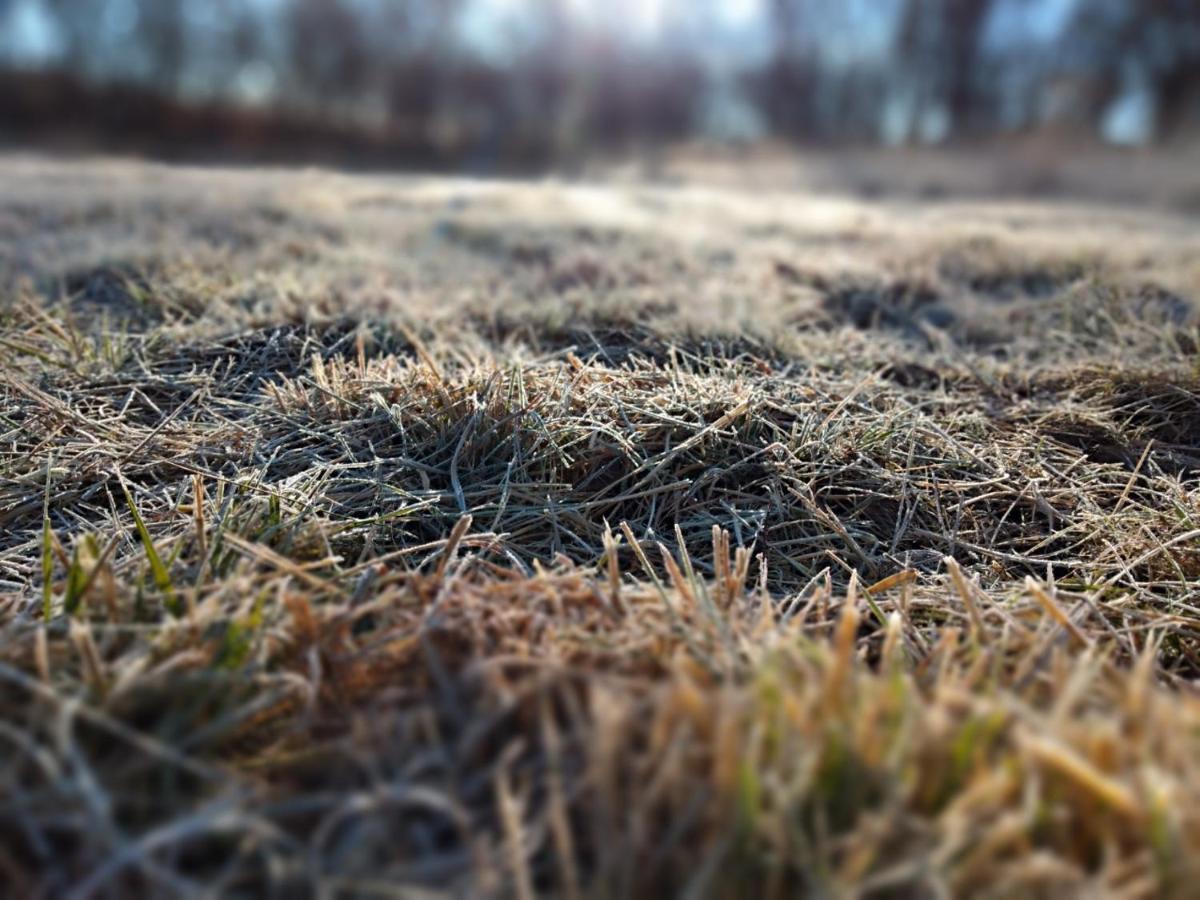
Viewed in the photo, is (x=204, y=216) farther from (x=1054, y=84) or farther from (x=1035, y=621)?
(x=1054, y=84)

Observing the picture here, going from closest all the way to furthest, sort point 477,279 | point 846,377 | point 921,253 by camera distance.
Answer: point 846,377, point 477,279, point 921,253

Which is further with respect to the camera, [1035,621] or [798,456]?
[798,456]

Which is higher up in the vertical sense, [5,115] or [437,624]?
[5,115]

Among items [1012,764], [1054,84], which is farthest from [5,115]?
[1054,84]

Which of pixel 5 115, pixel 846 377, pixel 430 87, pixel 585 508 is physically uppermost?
pixel 430 87

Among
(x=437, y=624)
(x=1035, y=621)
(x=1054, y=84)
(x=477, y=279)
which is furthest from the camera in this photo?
(x=1054, y=84)

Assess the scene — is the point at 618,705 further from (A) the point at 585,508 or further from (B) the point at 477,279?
(B) the point at 477,279
